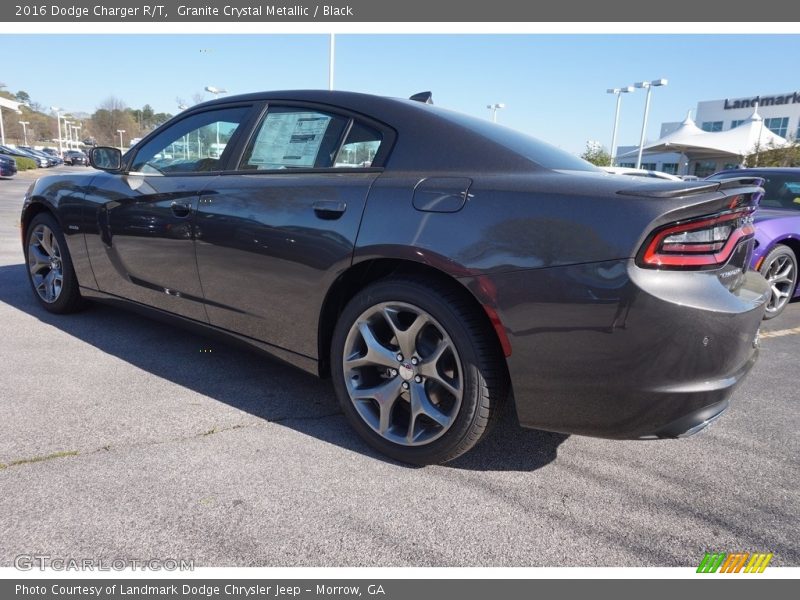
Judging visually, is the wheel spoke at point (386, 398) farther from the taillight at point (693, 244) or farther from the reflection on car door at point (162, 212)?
the reflection on car door at point (162, 212)

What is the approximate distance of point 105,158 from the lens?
3.87 m

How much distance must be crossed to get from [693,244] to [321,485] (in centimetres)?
163

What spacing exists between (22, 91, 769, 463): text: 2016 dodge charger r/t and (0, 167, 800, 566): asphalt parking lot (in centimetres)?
30

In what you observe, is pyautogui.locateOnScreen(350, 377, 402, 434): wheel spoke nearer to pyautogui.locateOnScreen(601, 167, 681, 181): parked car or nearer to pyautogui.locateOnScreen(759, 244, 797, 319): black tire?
pyautogui.locateOnScreen(601, 167, 681, 181): parked car

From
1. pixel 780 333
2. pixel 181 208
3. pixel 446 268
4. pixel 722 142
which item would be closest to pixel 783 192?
pixel 780 333

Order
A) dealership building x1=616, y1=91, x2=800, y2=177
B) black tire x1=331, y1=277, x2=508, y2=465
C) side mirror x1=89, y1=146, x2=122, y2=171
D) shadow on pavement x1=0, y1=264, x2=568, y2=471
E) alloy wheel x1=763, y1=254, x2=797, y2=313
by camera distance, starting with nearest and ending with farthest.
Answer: black tire x1=331, y1=277, x2=508, y2=465
shadow on pavement x1=0, y1=264, x2=568, y2=471
side mirror x1=89, y1=146, x2=122, y2=171
alloy wheel x1=763, y1=254, x2=797, y2=313
dealership building x1=616, y1=91, x2=800, y2=177

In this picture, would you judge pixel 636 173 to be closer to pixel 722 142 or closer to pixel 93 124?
pixel 722 142

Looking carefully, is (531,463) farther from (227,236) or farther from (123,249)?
(123,249)

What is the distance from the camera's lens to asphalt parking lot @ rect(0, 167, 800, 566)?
1885 mm

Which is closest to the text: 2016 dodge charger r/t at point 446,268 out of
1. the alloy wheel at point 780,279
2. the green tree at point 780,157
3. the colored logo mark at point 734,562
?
the colored logo mark at point 734,562

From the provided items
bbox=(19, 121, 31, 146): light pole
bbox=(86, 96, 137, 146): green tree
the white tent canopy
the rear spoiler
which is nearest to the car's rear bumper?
the rear spoiler

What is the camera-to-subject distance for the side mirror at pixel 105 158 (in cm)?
382

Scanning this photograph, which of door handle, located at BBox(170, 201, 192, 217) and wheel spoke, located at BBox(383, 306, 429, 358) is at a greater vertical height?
door handle, located at BBox(170, 201, 192, 217)

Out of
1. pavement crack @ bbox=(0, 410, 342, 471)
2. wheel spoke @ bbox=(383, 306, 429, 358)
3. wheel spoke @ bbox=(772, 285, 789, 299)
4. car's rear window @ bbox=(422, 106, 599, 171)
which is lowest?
pavement crack @ bbox=(0, 410, 342, 471)
